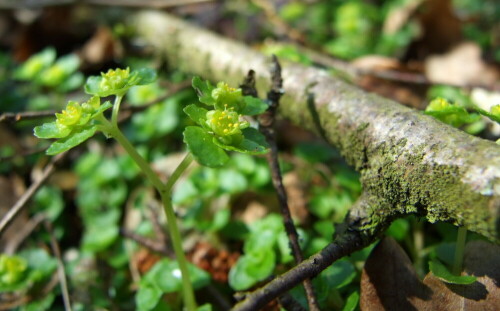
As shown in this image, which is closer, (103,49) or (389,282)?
(389,282)

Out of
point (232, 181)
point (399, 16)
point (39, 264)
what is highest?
point (399, 16)

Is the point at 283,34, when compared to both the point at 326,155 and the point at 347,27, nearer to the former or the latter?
the point at 347,27

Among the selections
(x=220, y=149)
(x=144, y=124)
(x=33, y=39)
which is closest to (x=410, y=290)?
(x=220, y=149)

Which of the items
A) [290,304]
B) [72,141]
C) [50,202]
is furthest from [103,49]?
[290,304]

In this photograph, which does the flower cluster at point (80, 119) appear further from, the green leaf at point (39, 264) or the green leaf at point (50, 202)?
the green leaf at point (50, 202)

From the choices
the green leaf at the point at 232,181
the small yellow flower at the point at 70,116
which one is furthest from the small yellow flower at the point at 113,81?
the green leaf at the point at 232,181

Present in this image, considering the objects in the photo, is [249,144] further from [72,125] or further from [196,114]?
[72,125]
